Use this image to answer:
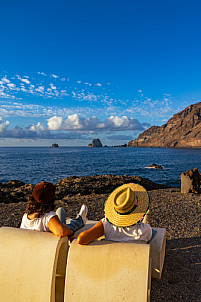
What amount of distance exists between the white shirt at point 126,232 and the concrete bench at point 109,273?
→ 495 millimetres

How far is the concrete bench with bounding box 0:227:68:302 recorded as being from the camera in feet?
7.54

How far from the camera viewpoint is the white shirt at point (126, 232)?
2807 mm

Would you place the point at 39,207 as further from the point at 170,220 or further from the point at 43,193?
the point at 170,220

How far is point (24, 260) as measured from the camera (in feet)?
7.69

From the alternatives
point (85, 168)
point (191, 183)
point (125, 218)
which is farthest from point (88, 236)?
point (85, 168)

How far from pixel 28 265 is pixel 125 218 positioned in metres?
1.18

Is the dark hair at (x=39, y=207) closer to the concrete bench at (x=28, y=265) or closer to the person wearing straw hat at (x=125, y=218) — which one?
the concrete bench at (x=28, y=265)

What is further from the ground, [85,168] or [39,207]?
[39,207]

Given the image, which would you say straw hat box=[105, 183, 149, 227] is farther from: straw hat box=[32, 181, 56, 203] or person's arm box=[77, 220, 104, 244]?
straw hat box=[32, 181, 56, 203]

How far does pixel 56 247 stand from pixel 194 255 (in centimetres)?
327

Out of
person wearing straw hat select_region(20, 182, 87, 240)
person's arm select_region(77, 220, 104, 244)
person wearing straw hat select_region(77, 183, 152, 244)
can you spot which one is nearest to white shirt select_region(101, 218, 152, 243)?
person wearing straw hat select_region(77, 183, 152, 244)

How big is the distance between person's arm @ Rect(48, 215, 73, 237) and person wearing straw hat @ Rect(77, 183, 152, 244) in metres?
0.28

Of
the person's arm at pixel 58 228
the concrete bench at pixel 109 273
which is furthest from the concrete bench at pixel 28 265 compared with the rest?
the concrete bench at pixel 109 273

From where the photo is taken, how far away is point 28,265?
2.34 metres
